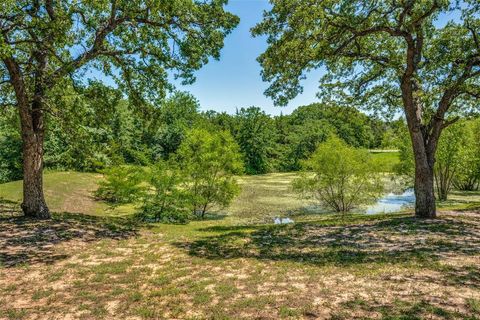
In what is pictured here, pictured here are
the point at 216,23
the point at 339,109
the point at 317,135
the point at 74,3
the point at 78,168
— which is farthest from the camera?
the point at 317,135

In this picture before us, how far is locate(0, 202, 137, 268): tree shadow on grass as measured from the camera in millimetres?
9773

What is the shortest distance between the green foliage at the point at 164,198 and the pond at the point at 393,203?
17.4 meters

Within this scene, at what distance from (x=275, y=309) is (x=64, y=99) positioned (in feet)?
42.6

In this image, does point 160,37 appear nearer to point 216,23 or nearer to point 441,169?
point 216,23

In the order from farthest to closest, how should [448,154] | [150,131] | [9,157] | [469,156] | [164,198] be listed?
[9,157], [469,156], [448,154], [164,198], [150,131]

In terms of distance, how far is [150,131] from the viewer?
18.3 metres

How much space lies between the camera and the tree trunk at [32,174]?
45.8 ft

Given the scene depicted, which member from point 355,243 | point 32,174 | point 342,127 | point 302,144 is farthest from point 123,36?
point 342,127

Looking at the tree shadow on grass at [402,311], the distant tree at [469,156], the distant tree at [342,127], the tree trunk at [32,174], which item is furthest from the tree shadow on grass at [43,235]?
the distant tree at [342,127]

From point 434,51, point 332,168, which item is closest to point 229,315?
point 434,51

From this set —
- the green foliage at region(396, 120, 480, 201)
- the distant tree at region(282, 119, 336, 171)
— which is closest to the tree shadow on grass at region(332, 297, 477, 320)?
the green foliage at region(396, 120, 480, 201)

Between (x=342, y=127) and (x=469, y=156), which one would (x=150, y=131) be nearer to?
(x=469, y=156)

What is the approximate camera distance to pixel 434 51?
50.9ft

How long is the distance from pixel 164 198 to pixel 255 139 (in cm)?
5950
